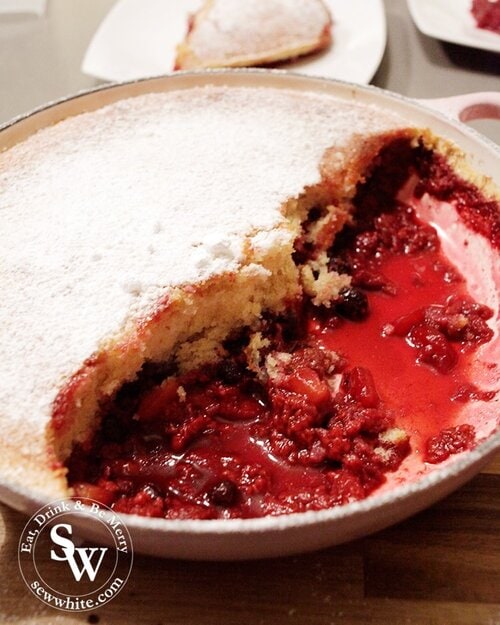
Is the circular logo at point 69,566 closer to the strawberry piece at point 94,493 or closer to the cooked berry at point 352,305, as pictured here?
the strawberry piece at point 94,493

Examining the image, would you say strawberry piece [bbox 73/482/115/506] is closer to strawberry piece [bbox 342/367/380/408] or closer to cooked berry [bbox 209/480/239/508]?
cooked berry [bbox 209/480/239/508]

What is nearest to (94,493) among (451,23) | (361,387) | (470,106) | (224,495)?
(224,495)

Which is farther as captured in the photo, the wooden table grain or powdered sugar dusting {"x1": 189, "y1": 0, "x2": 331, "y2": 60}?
powdered sugar dusting {"x1": 189, "y1": 0, "x2": 331, "y2": 60}

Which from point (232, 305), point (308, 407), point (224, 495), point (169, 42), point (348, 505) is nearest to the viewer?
point (348, 505)

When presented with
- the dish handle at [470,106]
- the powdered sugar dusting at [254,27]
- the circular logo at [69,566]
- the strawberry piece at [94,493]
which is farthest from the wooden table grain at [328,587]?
the powdered sugar dusting at [254,27]

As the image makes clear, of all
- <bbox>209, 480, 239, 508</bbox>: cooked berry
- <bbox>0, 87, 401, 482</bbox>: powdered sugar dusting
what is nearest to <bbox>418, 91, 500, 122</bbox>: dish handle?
<bbox>0, 87, 401, 482</bbox>: powdered sugar dusting

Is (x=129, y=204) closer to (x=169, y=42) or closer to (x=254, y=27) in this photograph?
(x=254, y=27)
